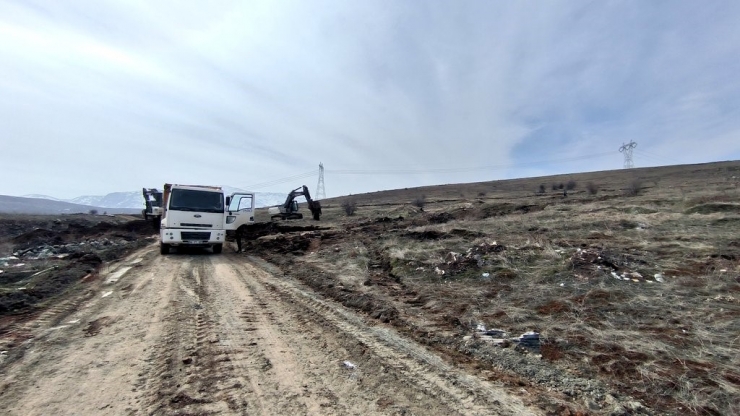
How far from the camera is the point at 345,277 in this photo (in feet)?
29.9

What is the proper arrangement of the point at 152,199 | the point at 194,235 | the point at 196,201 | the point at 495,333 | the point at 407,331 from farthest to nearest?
1. the point at 152,199
2. the point at 196,201
3. the point at 194,235
4. the point at 407,331
5. the point at 495,333

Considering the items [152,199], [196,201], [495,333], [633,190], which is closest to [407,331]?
[495,333]

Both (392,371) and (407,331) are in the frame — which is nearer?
(392,371)

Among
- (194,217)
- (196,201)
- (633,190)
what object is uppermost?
(633,190)

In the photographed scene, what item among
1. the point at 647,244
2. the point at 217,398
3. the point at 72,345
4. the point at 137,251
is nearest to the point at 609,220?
the point at 647,244

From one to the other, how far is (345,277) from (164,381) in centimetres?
564

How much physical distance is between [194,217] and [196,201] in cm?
Answer: 69

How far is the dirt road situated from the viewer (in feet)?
10.9

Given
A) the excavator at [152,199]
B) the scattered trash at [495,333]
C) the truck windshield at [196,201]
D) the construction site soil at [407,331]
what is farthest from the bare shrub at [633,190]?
the excavator at [152,199]

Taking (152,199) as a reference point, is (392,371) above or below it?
below

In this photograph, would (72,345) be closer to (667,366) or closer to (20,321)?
(20,321)

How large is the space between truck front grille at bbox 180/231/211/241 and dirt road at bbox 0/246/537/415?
23.0 feet

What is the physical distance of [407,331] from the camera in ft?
17.7

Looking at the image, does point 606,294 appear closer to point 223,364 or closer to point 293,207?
point 223,364
